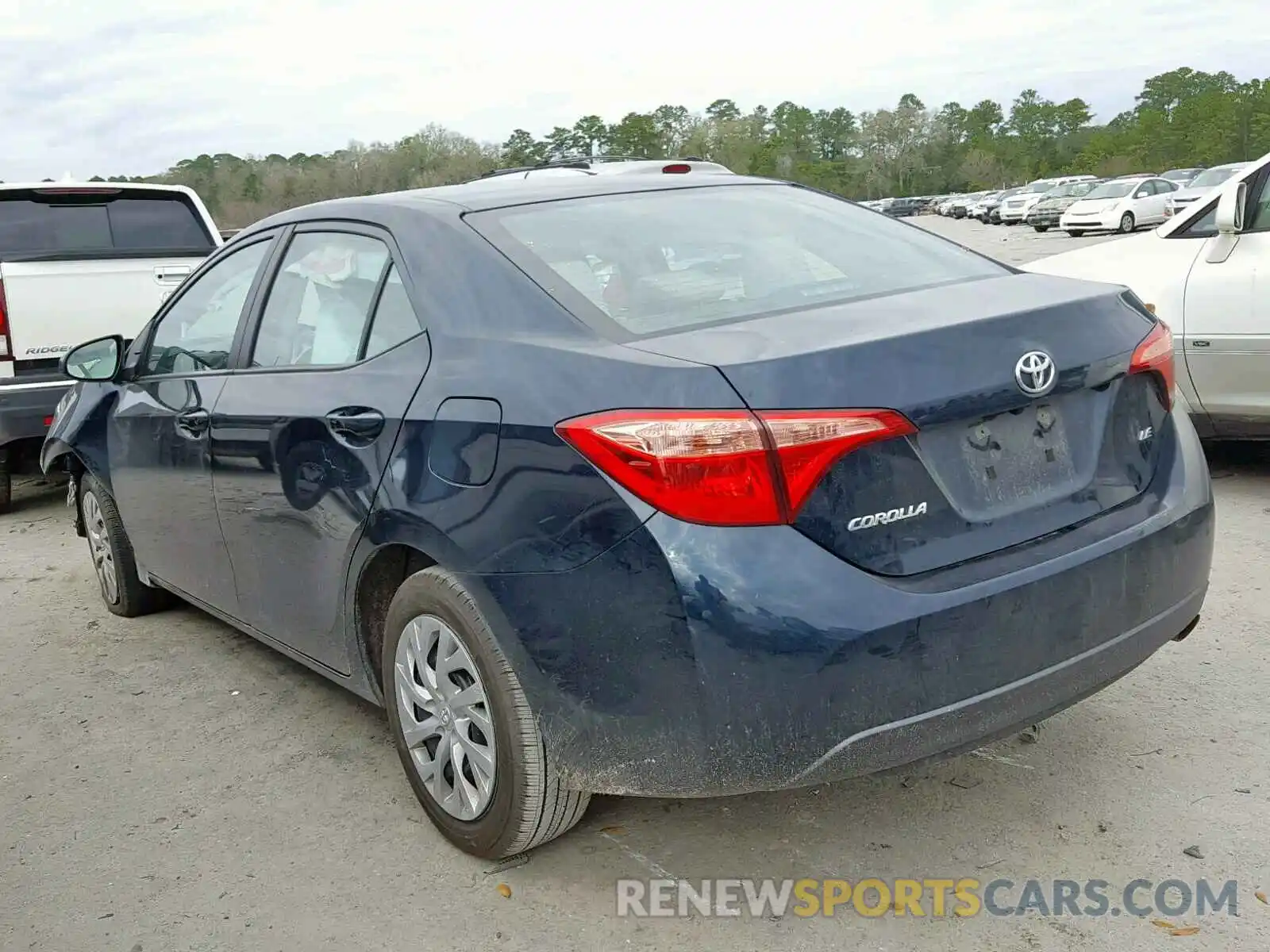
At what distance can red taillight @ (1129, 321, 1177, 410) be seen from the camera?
9.58 ft

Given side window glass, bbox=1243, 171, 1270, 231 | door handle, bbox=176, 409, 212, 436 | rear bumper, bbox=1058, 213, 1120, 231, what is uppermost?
side window glass, bbox=1243, 171, 1270, 231

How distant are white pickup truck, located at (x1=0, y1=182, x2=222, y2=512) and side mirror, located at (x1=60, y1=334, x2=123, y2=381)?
2.61 metres

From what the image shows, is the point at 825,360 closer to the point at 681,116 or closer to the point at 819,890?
the point at 819,890

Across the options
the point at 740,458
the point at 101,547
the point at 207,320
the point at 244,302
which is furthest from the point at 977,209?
the point at 740,458

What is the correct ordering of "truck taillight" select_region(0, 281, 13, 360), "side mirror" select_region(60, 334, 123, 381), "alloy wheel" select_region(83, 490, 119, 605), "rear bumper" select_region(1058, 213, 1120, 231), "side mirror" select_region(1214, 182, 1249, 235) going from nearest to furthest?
1. "side mirror" select_region(60, 334, 123, 381)
2. "alloy wheel" select_region(83, 490, 119, 605)
3. "side mirror" select_region(1214, 182, 1249, 235)
4. "truck taillight" select_region(0, 281, 13, 360)
5. "rear bumper" select_region(1058, 213, 1120, 231)

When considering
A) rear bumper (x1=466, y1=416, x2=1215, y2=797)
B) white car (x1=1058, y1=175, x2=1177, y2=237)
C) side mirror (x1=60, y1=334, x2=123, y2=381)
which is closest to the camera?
rear bumper (x1=466, y1=416, x2=1215, y2=797)

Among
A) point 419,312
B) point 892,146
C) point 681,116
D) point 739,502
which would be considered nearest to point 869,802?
point 739,502

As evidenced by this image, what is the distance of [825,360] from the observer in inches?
98.4

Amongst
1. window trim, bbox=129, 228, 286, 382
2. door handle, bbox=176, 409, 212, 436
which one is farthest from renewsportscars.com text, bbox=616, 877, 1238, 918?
window trim, bbox=129, 228, 286, 382

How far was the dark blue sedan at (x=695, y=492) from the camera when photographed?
2434 millimetres

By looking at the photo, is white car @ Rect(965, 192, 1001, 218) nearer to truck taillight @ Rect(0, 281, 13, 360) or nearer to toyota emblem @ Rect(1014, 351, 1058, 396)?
truck taillight @ Rect(0, 281, 13, 360)

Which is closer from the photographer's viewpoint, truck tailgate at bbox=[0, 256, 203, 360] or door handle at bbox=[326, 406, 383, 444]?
door handle at bbox=[326, 406, 383, 444]

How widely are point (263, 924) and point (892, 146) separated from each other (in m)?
158

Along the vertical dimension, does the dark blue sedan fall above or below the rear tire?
above
